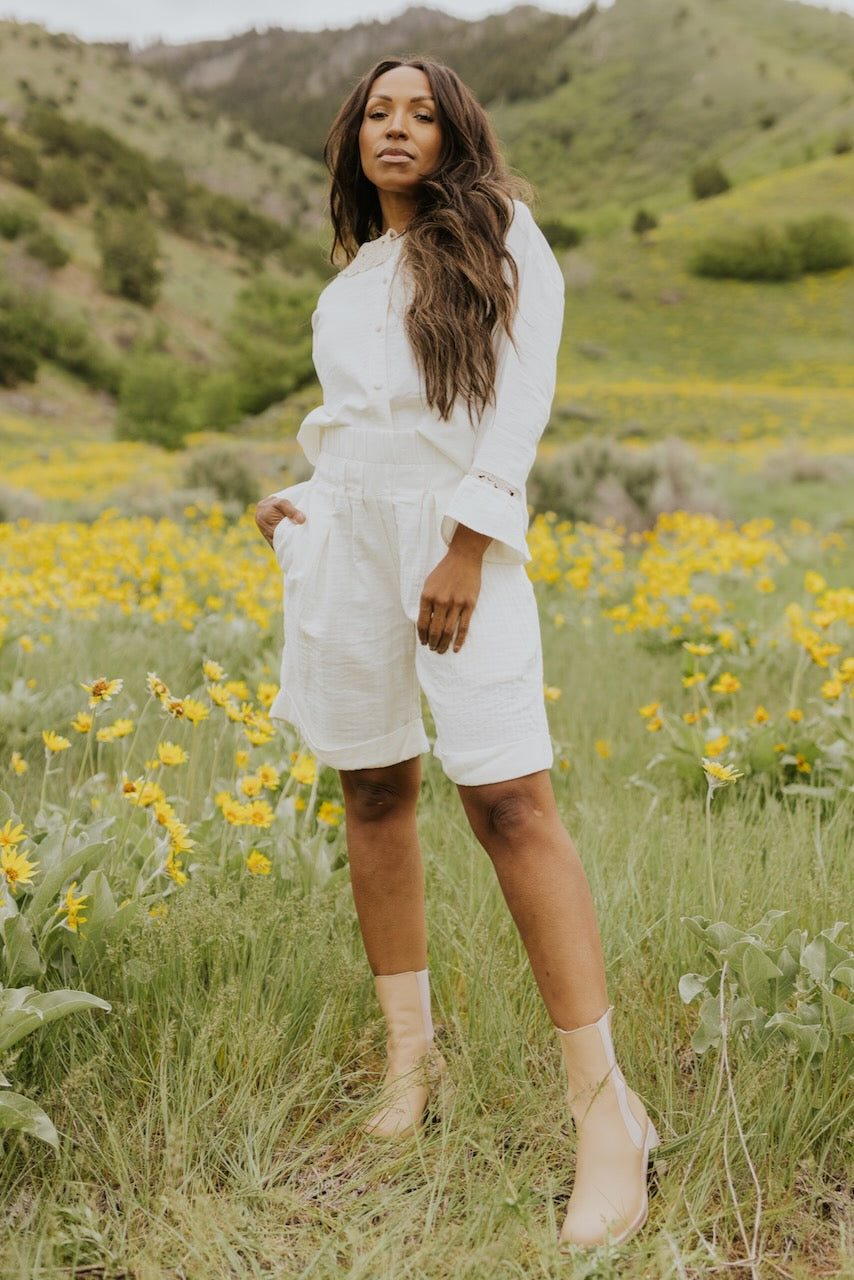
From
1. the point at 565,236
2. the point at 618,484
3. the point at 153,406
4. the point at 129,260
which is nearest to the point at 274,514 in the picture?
the point at 618,484

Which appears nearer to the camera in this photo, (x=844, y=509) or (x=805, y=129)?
(x=844, y=509)

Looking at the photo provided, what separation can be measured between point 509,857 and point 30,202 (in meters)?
42.5

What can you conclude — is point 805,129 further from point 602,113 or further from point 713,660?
point 713,660

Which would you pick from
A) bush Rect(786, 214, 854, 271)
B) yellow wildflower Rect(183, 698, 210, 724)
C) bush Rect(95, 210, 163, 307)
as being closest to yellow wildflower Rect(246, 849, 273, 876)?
yellow wildflower Rect(183, 698, 210, 724)

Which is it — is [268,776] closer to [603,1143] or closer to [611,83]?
[603,1143]

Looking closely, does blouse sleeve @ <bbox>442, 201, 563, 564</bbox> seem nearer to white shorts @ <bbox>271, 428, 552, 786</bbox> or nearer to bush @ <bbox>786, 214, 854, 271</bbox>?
white shorts @ <bbox>271, 428, 552, 786</bbox>

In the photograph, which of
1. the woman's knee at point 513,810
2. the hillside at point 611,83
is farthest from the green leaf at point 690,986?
the hillside at point 611,83

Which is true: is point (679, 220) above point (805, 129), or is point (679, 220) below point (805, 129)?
below

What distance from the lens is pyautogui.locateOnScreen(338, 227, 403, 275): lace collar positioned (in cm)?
195

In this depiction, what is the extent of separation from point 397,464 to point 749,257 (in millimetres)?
35343

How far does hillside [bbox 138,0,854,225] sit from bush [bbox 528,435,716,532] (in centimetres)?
3889

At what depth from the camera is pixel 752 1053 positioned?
182 centimetres

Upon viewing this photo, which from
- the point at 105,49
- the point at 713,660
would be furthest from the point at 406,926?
the point at 105,49

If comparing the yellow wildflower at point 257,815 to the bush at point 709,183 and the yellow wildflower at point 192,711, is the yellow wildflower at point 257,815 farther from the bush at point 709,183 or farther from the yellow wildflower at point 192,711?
the bush at point 709,183
